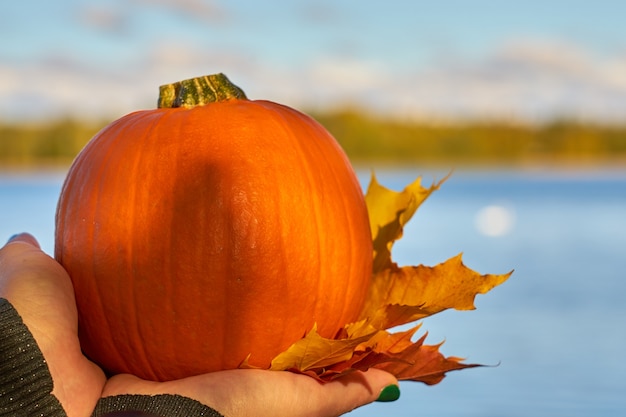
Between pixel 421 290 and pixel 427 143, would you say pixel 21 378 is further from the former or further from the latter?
pixel 427 143

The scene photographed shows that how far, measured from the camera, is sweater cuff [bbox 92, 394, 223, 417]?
1340 millimetres

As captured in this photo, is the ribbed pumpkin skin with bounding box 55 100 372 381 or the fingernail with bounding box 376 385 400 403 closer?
the ribbed pumpkin skin with bounding box 55 100 372 381

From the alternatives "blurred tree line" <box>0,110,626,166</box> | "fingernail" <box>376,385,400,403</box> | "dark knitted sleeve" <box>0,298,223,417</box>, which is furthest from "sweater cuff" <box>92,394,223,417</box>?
"blurred tree line" <box>0,110,626,166</box>

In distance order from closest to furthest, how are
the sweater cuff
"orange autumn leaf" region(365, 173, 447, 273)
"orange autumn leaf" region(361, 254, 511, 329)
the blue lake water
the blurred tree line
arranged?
1. the sweater cuff
2. "orange autumn leaf" region(361, 254, 511, 329)
3. "orange autumn leaf" region(365, 173, 447, 273)
4. the blue lake water
5. the blurred tree line

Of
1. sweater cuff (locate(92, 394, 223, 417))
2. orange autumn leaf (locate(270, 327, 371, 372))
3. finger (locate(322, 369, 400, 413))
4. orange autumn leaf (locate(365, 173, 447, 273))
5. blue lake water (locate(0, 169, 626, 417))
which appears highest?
orange autumn leaf (locate(365, 173, 447, 273))

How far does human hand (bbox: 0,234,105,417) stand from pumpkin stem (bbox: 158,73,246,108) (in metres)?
0.34

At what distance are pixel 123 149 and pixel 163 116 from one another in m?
0.09

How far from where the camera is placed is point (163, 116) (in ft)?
4.93

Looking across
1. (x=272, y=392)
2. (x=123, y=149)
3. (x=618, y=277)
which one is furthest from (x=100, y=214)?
(x=618, y=277)

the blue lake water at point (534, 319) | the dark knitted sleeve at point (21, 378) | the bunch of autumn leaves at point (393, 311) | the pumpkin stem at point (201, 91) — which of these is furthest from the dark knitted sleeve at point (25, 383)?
the blue lake water at point (534, 319)

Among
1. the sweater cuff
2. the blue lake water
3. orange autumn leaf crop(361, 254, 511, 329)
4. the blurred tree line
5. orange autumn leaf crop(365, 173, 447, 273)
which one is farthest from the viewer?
the blurred tree line

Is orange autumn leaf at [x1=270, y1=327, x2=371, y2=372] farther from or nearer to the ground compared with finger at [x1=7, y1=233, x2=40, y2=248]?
nearer to the ground

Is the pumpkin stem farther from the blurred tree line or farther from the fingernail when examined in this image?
the blurred tree line

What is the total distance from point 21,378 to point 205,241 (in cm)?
34
